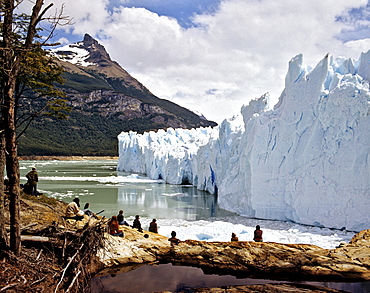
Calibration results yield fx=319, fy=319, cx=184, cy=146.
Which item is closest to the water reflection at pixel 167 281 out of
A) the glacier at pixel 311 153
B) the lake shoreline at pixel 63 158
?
the glacier at pixel 311 153

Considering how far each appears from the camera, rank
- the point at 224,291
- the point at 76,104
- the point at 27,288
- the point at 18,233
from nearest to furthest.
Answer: the point at 27,288 < the point at 18,233 < the point at 224,291 < the point at 76,104

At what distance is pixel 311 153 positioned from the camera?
11.4m

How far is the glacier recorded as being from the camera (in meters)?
10.3

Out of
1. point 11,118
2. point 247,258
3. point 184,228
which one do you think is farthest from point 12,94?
point 184,228

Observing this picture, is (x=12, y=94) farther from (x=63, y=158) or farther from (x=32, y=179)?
(x=63, y=158)

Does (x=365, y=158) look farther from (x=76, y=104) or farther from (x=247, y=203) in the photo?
(x=76, y=104)

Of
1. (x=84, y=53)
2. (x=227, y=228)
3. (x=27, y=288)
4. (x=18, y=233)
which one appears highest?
(x=84, y=53)

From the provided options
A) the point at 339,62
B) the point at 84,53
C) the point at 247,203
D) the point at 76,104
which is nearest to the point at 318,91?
the point at 339,62

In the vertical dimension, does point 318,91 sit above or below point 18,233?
above

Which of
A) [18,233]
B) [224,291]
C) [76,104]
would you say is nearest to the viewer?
[18,233]

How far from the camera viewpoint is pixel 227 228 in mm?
10062

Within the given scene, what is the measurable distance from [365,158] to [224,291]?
821 cm

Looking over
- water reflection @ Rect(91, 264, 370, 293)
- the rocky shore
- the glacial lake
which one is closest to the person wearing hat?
the rocky shore

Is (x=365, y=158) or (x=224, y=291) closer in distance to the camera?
(x=224, y=291)
